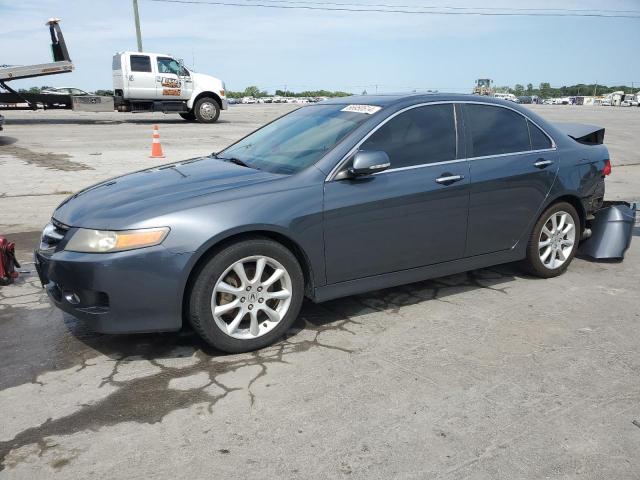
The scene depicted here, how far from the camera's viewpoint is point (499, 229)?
4.40 meters

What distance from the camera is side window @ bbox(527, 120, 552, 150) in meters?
4.61

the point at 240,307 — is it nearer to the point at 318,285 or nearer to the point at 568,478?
the point at 318,285

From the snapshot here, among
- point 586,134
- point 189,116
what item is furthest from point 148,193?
point 189,116

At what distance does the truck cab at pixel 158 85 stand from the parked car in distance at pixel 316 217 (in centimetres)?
1702

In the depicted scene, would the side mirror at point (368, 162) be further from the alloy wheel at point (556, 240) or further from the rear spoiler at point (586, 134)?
the rear spoiler at point (586, 134)

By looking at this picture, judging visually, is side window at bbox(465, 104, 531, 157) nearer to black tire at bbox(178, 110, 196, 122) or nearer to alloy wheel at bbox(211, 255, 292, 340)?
alloy wheel at bbox(211, 255, 292, 340)

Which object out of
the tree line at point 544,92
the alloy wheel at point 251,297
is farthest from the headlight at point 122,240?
the tree line at point 544,92

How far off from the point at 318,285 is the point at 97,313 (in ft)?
4.44

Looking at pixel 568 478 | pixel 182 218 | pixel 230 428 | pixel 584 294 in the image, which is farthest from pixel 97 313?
pixel 584 294

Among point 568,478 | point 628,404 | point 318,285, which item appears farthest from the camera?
point 318,285

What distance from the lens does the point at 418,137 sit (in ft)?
13.3

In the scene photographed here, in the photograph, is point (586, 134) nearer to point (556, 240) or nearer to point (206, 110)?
point (556, 240)

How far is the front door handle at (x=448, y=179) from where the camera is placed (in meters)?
4.01

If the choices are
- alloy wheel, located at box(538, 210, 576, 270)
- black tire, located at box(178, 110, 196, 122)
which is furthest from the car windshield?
black tire, located at box(178, 110, 196, 122)
